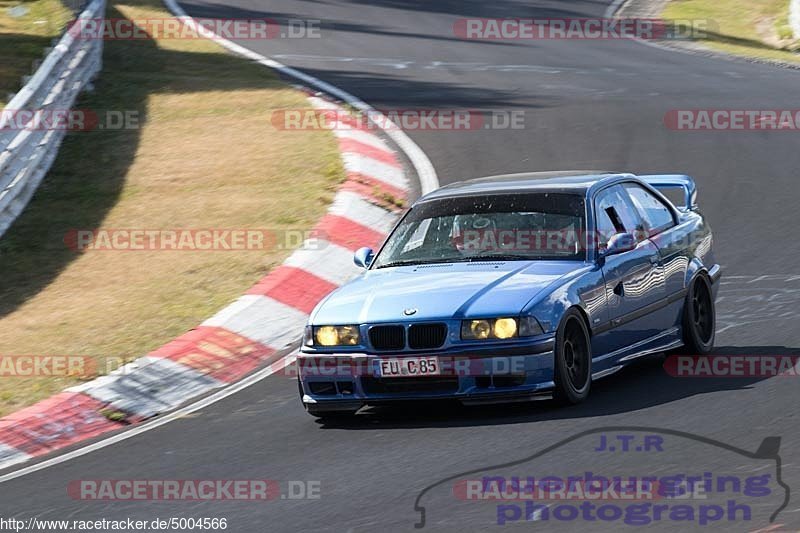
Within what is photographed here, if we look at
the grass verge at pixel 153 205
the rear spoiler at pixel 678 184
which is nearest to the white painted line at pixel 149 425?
the grass verge at pixel 153 205

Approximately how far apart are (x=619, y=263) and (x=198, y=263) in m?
4.79

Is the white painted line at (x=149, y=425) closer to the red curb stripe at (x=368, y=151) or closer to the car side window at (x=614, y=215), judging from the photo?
the car side window at (x=614, y=215)

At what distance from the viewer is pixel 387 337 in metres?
7.75

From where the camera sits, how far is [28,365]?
9883 mm

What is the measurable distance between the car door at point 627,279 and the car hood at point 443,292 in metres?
0.37

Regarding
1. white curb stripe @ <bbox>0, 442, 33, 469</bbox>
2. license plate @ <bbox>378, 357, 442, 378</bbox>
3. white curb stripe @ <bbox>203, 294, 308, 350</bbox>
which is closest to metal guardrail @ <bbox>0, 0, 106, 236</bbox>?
white curb stripe @ <bbox>203, 294, 308, 350</bbox>

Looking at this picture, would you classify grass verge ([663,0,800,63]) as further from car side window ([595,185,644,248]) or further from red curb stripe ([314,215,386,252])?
car side window ([595,185,644,248])

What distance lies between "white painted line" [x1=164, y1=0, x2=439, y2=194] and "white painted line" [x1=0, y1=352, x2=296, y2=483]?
5.23 meters

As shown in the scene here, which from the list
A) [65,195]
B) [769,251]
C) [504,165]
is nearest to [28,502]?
[769,251]

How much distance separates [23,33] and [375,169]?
10.2 meters

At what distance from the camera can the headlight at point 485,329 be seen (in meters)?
7.61

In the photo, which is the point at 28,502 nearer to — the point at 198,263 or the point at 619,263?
the point at 619,263

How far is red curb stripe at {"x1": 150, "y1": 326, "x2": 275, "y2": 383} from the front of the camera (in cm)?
967

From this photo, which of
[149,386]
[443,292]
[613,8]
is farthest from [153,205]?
[613,8]
